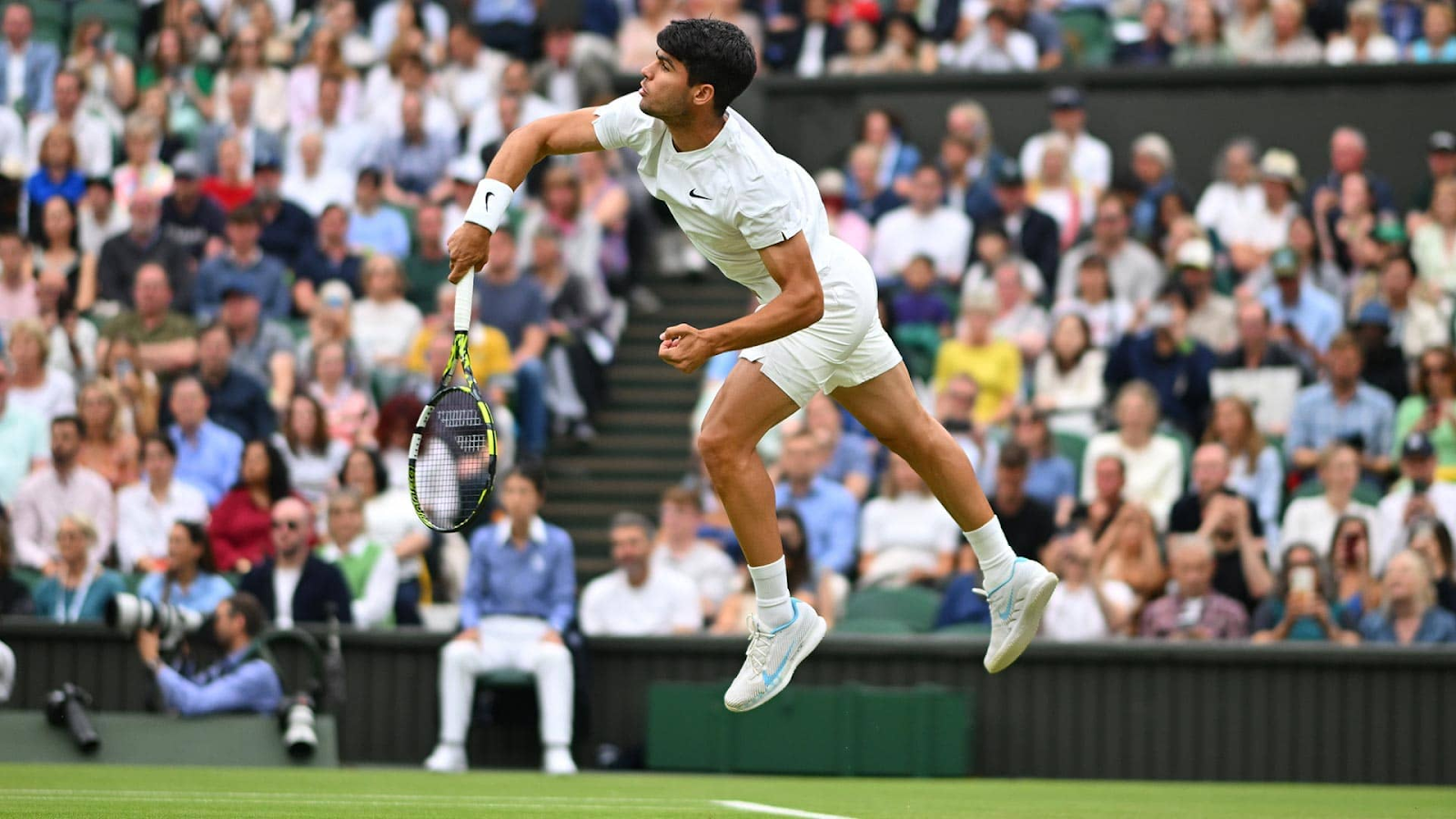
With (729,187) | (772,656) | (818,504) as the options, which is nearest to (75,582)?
(818,504)

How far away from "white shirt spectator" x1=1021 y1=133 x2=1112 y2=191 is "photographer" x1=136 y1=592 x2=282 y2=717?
7.06m

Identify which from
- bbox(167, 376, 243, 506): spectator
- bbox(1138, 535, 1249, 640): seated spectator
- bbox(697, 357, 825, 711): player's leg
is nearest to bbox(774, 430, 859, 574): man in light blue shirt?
bbox(1138, 535, 1249, 640): seated spectator

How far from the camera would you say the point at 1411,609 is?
437 inches

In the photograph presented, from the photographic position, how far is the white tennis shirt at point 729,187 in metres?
6.78

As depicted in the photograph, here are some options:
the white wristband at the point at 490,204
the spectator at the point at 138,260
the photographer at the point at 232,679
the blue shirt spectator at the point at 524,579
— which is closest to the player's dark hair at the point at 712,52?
the white wristband at the point at 490,204

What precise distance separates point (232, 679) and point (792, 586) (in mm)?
3106

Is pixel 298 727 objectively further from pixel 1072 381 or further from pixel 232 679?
pixel 1072 381

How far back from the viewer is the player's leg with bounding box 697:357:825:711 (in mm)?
7105

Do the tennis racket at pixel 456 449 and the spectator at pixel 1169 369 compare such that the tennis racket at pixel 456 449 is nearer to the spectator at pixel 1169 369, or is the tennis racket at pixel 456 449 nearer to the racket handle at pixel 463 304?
the racket handle at pixel 463 304

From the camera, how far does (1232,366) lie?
13.3m

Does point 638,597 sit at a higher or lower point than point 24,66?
lower

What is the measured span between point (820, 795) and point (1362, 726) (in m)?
3.50

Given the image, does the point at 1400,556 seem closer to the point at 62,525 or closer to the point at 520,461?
the point at 520,461

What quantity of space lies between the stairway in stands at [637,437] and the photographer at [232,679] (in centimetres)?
302
